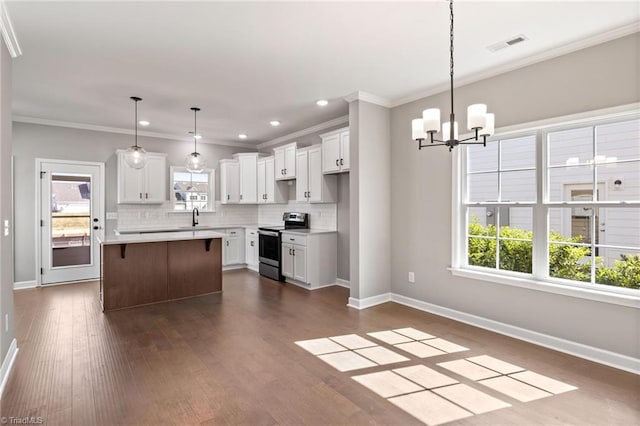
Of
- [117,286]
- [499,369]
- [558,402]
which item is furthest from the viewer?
[117,286]

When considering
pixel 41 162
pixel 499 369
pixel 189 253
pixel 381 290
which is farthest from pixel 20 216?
pixel 499 369

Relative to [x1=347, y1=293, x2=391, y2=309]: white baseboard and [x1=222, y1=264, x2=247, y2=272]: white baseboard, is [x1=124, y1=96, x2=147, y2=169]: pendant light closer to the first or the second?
[x1=222, y1=264, x2=247, y2=272]: white baseboard

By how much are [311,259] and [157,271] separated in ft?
7.52

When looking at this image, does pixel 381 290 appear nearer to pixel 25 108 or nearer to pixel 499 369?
pixel 499 369

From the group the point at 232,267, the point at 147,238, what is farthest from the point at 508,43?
the point at 232,267

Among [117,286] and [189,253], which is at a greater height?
[189,253]

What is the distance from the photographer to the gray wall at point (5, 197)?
2.73 meters

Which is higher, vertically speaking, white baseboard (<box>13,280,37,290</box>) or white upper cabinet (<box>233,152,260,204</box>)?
white upper cabinet (<box>233,152,260,204</box>)

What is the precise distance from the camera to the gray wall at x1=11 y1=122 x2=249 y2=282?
5.64m

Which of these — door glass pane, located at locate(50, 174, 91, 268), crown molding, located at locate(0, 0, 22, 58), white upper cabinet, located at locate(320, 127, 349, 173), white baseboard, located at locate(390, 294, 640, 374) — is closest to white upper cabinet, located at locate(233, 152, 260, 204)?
white upper cabinet, located at locate(320, 127, 349, 173)

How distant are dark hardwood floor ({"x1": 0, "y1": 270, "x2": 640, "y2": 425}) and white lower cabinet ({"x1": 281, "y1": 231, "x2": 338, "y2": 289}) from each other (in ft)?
3.43

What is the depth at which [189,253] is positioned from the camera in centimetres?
521

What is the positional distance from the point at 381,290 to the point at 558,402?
2.56 meters

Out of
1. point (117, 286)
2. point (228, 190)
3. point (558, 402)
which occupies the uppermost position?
point (228, 190)
